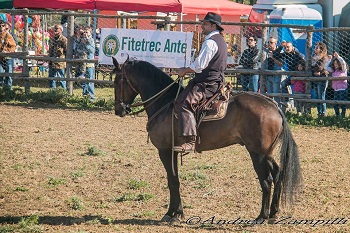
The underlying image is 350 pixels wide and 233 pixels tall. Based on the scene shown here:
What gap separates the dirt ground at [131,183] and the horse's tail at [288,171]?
0.21 m

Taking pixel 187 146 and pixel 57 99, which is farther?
pixel 57 99

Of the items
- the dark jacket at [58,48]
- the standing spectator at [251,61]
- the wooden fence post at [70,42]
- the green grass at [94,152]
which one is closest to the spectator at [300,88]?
the standing spectator at [251,61]

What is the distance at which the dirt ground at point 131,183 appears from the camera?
28.5 feet

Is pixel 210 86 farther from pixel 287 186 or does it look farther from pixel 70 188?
pixel 70 188

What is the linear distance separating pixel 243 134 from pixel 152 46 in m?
9.82

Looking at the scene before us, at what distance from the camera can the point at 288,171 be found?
8586 millimetres

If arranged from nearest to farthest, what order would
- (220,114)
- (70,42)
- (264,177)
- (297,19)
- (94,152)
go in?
(264,177) → (220,114) → (94,152) → (70,42) → (297,19)

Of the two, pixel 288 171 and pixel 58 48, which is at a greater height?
pixel 58 48

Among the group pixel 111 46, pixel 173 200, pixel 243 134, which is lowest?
pixel 173 200

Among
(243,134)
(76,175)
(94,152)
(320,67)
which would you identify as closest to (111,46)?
(320,67)

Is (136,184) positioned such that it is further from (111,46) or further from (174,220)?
(111,46)

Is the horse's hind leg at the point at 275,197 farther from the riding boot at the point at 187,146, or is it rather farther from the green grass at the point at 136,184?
the green grass at the point at 136,184

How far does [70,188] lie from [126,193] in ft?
2.96

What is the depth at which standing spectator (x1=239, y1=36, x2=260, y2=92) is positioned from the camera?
18.1 meters
